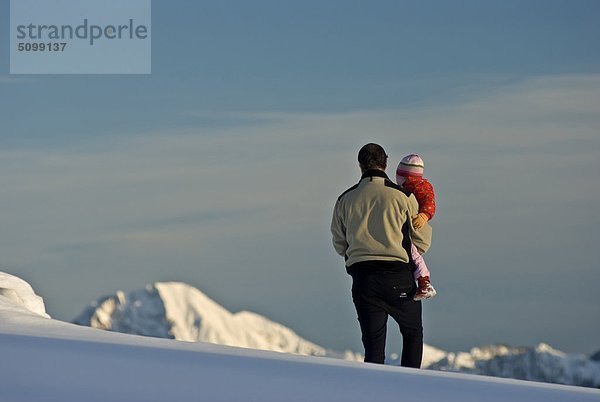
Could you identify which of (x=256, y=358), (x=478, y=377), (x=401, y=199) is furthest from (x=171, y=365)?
(x=401, y=199)

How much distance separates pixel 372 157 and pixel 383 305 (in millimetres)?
1177

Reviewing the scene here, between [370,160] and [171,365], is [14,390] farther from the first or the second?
[370,160]

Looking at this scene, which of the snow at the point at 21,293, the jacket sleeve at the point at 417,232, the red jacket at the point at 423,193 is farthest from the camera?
the snow at the point at 21,293

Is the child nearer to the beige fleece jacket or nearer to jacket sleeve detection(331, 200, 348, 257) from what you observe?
the beige fleece jacket

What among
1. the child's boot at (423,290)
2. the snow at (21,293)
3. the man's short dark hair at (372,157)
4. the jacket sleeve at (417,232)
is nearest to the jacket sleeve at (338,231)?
the man's short dark hair at (372,157)

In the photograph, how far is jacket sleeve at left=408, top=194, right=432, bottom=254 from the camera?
9312 mm

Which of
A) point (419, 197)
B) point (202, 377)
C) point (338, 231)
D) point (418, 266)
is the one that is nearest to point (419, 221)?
point (419, 197)

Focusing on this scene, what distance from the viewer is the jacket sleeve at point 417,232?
9.31m

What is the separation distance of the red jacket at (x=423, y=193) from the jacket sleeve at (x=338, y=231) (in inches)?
25.9

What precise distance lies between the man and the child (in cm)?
7

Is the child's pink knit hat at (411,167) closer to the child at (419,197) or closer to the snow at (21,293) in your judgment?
the child at (419,197)

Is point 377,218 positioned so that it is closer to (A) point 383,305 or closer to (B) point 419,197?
(B) point 419,197

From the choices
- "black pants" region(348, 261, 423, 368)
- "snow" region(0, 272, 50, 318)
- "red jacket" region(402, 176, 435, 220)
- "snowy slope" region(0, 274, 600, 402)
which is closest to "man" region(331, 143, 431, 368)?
"black pants" region(348, 261, 423, 368)

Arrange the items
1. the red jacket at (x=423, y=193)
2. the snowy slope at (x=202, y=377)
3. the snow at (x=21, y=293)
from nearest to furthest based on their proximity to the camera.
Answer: the snowy slope at (x=202, y=377)
the red jacket at (x=423, y=193)
the snow at (x=21, y=293)
